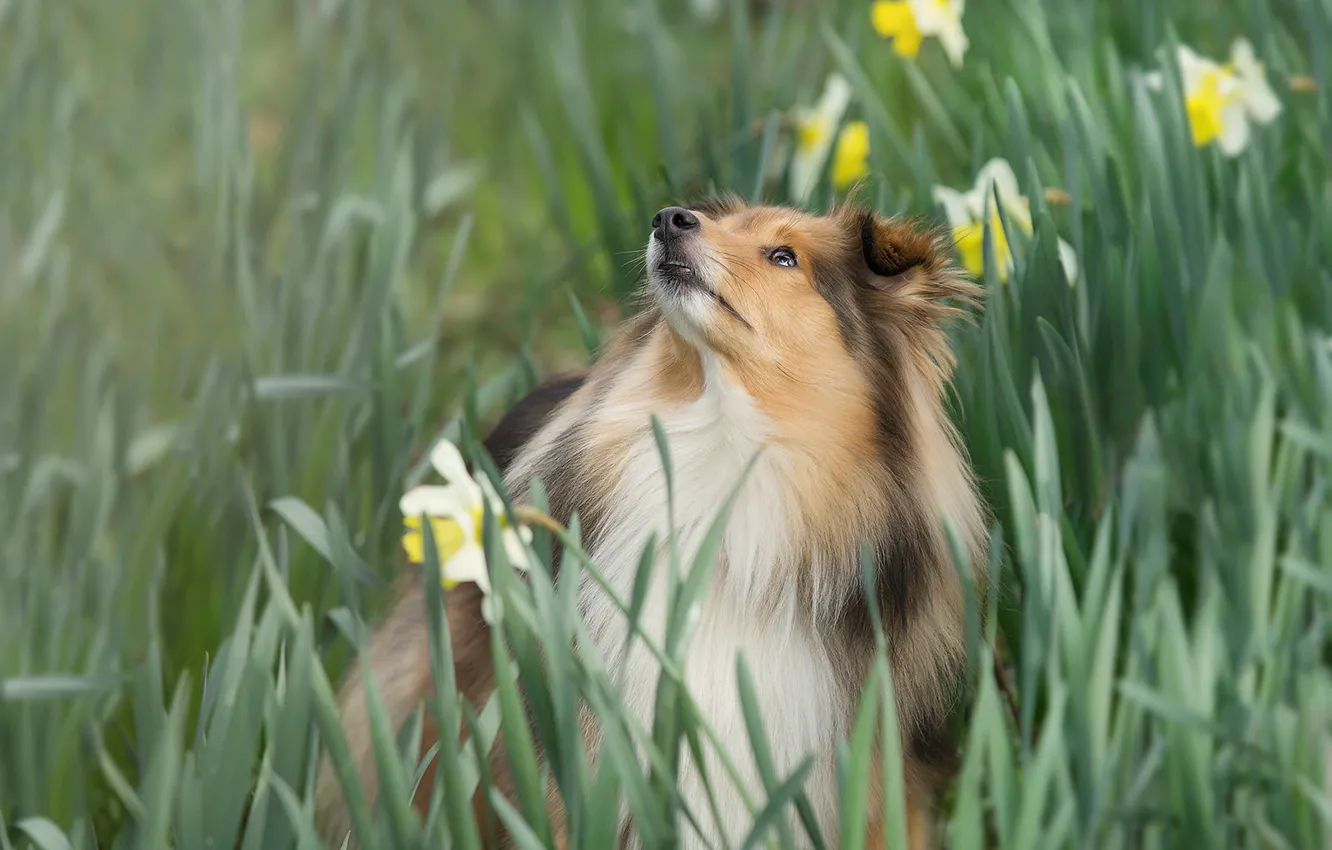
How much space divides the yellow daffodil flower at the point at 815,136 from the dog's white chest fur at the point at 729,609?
1177 millimetres

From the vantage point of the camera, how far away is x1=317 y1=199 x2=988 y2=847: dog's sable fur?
1.87 m

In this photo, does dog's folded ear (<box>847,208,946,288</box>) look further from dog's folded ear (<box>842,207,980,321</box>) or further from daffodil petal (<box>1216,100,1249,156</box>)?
daffodil petal (<box>1216,100,1249,156</box>)

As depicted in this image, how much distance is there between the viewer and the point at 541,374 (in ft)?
12.3

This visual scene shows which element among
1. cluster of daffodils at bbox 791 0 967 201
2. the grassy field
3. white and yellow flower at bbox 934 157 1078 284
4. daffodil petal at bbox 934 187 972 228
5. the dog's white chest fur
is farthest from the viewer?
cluster of daffodils at bbox 791 0 967 201

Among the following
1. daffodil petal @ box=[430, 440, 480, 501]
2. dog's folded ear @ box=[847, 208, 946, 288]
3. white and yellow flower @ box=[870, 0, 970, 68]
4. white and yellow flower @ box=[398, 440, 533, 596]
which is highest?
white and yellow flower @ box=[870, 0, 970, 68]

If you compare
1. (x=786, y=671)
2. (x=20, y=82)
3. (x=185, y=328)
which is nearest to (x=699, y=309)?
(x=786, y=671)

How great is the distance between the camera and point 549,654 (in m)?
1.49

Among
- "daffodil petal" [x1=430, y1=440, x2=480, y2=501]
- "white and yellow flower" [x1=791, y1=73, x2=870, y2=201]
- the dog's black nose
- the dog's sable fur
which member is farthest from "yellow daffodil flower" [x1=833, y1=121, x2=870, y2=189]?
"daffodil petal" [x1=430, y1=440, x2=480, y2=501]

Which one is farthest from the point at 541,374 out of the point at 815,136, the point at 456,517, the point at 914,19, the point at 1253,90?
the point at 456,517

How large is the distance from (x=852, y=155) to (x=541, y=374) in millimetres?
1102

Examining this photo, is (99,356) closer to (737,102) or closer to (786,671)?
(737,102)

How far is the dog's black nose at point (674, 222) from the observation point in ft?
6.52

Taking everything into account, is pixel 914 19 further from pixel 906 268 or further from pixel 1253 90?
pixel 906 268

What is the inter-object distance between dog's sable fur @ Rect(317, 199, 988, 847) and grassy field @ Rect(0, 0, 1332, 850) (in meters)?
0.10
